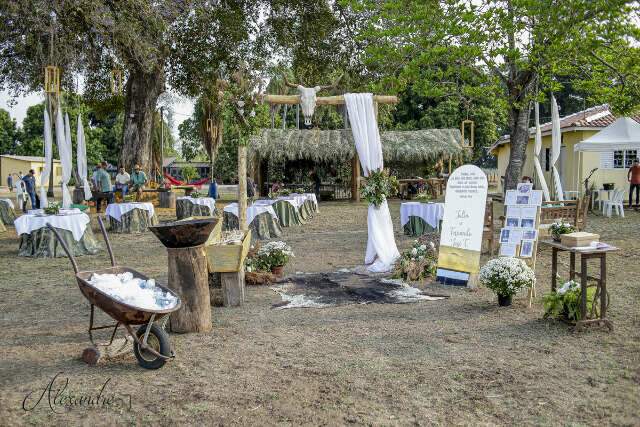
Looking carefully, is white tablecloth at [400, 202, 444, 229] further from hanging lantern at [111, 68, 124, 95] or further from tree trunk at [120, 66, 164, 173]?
tree trunk at [120, 66, 164, 173]

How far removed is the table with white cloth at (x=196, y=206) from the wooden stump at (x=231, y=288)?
972 cm

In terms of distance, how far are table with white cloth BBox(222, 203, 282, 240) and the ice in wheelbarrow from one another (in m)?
8.31

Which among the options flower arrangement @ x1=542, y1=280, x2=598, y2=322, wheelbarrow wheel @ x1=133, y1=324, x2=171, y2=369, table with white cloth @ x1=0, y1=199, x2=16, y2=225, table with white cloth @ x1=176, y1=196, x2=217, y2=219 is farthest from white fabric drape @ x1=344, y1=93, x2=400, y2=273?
table with white cloth @ x1=0, y1=199, x2=16, y2=225

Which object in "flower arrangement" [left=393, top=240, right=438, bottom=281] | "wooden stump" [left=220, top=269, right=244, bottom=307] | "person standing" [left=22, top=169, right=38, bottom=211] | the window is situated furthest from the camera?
the window

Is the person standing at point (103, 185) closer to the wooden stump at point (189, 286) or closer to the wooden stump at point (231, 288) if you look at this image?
the wooden stump at point (231, 288)

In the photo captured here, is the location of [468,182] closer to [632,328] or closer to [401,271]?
[401,271]

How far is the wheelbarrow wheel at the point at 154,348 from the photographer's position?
4.77 m

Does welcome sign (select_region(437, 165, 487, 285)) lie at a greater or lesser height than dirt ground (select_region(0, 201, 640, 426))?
greater

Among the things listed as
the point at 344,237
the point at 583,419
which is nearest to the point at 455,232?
the point at 583,419

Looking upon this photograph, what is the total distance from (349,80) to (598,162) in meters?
10.6

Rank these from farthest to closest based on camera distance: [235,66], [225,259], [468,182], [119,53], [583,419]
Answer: [235,66]
[119,53]
[468,182]
[225,259]
[583,419]

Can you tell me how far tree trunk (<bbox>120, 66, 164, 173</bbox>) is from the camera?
68.3 feet

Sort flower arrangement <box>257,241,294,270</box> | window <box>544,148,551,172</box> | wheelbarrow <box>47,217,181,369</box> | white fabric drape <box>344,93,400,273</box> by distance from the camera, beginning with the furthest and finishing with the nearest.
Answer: window <box>544,148,551,172</box> < white fabric drape <box>344,93,400,273</box> < flower arrangement <box>257,241,294,270</box> < wheelbarrow <box>47,217,181,369</box>

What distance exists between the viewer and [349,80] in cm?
2100
